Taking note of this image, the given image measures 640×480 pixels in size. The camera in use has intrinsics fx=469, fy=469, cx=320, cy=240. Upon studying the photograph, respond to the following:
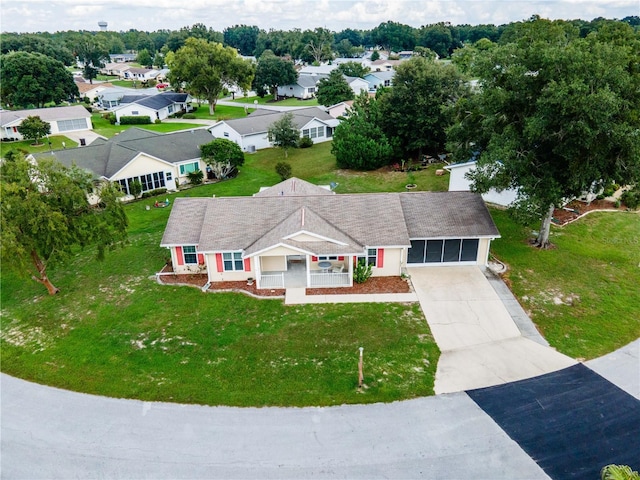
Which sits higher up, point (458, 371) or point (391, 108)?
point (391, 108)

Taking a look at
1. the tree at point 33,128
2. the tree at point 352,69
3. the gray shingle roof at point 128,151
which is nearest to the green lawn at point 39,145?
the tree at point 33,128

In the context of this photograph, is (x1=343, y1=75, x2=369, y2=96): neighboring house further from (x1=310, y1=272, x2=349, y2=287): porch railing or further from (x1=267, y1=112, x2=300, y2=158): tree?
(x1=310, y1=272, x2=349, y2=287): porch railing

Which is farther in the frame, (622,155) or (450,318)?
(622,155)

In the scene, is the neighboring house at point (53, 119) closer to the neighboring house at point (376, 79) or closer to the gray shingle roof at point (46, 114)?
the gray shingle roof at point (46, 114)

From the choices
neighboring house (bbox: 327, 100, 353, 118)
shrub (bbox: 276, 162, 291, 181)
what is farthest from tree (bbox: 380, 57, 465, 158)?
neighboring house (bbox: 327, 100, 353, 118)

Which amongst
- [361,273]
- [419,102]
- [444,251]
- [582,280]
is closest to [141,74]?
[419,102]

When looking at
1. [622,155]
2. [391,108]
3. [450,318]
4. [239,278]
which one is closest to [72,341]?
[239,278]

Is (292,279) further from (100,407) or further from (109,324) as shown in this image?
(100,407)
